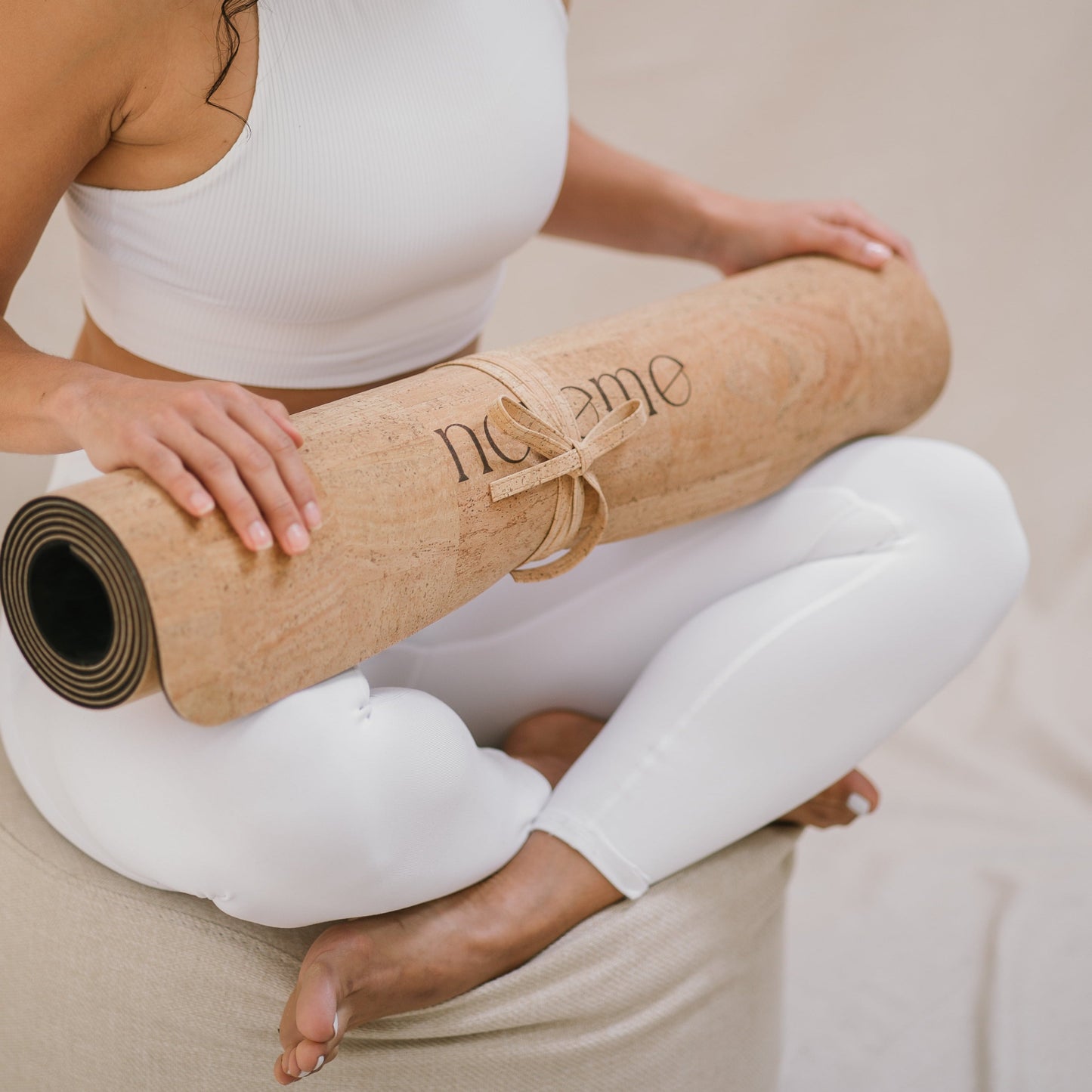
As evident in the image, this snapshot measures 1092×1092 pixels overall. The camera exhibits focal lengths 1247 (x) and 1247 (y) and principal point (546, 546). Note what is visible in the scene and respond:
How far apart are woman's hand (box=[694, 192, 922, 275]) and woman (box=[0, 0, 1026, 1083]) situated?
0.5 inches

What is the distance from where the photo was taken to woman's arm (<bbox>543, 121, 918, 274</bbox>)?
1239 mm

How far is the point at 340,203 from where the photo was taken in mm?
890

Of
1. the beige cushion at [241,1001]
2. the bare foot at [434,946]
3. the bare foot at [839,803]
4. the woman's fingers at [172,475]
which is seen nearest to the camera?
the woman's fingers at [172,475]

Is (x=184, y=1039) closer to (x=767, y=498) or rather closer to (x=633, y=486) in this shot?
(x=633, y=486)

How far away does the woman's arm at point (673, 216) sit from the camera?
4.07ft

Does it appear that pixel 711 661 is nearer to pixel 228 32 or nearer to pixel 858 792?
pixel 858 792

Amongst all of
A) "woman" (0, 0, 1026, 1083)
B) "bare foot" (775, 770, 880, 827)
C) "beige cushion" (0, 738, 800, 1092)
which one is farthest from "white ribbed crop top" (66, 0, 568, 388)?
"bare foot" (775, 770, 880, 827)

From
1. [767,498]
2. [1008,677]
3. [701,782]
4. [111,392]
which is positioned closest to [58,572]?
[111,392]

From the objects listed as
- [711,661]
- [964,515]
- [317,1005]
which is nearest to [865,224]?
[964,515]

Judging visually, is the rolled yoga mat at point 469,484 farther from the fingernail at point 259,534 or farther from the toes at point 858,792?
the toes at point 858,792

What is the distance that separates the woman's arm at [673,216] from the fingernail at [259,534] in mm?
748

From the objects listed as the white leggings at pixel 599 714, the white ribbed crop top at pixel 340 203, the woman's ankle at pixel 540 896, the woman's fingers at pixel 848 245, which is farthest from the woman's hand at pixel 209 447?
the woman's fingers at pixel 848 245

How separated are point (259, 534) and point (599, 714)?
20.7 inches

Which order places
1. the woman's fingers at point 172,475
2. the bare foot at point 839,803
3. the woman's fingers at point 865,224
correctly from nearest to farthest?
the woman's fingers at point 172,475
the bare foot at point 839,803
the woman's fingers at point 865,224
